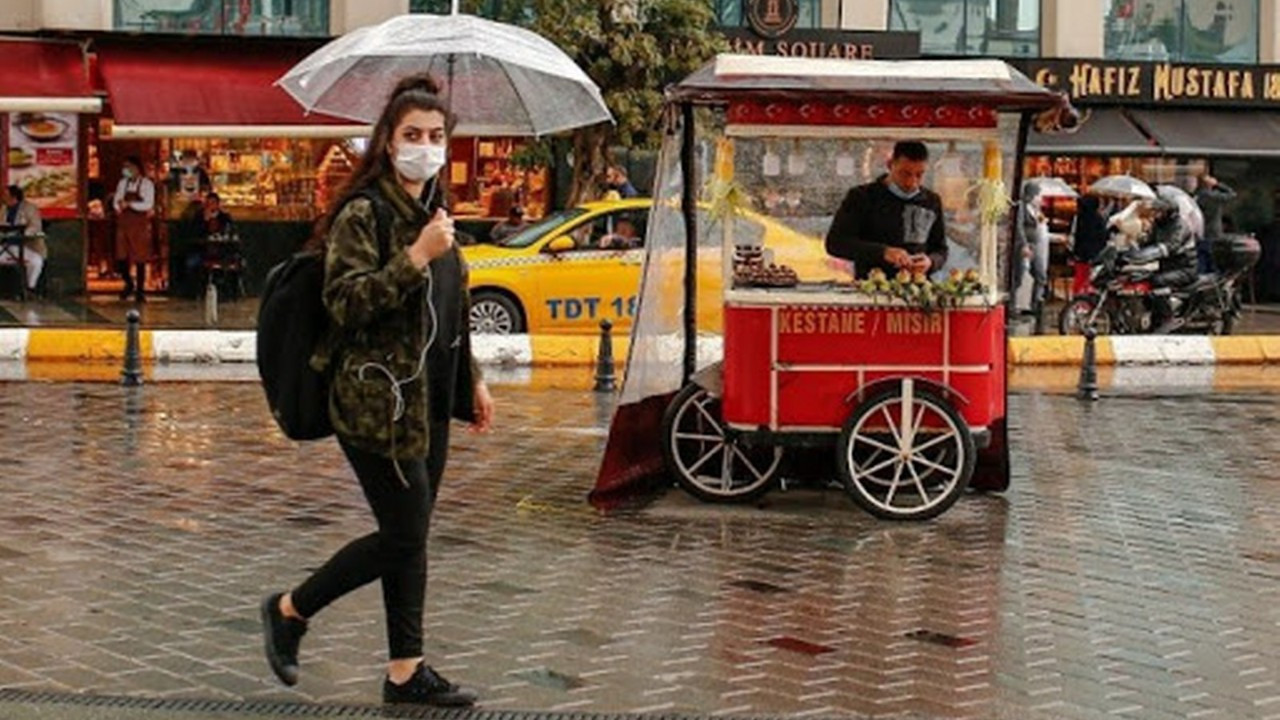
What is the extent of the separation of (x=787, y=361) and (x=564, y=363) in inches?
361

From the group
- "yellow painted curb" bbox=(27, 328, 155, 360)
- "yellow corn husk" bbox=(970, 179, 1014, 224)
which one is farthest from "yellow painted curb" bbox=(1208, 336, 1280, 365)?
"yellow corn husk" bbox=(970, 179, 1014, 224)

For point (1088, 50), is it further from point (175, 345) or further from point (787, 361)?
point (787, 361)

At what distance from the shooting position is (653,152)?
26.8 m

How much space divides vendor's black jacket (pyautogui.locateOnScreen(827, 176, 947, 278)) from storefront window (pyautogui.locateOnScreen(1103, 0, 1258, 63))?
21149 millimetres

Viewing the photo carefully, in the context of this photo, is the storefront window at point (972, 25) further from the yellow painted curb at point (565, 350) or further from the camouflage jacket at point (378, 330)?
the camouflage jacket at point (378, 330)

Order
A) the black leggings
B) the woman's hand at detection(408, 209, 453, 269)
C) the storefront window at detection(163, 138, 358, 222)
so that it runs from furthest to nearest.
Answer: the storefront window at detection(163, 138, 358, 222)
the black leggings
the woman's hand at detection(408, 209, 453, 269)

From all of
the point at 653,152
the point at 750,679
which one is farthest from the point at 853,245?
the point at 653,152

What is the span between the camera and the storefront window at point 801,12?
29953 millimetres

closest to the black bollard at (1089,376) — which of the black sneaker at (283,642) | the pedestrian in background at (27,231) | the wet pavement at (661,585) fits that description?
the wet pavement at (661,585)

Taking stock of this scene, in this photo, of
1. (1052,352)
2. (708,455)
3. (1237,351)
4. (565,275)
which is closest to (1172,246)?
(1237,351)

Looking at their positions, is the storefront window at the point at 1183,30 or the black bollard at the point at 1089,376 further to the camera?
the storefront window at the point at 1183,30

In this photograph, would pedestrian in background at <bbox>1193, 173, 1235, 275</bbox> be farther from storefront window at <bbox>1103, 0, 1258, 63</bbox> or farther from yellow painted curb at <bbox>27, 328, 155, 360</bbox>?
yellow painted curb at <bbox>27, 328, 155, 360</bbox>

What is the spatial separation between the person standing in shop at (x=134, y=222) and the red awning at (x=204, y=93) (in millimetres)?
1399

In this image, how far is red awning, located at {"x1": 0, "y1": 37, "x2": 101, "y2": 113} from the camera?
25406 millimetres
